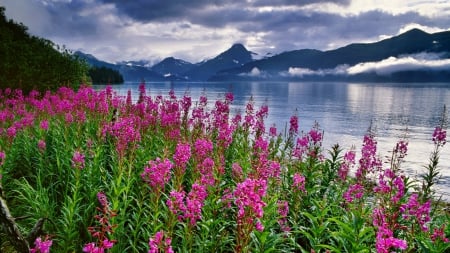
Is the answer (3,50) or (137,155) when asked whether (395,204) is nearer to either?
(137,155)

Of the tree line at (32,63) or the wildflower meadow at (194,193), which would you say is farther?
the tree line at (32,63)

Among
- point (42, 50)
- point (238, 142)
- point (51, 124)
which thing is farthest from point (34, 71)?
point (238, 142)

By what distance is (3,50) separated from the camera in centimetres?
2916

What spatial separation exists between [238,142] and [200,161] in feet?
15.6

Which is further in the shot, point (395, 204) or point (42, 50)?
point (42, 50)

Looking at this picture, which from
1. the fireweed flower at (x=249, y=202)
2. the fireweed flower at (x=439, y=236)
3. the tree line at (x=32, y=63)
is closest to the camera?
the fireweed flower at (x=249, y=202)

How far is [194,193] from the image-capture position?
4379mm

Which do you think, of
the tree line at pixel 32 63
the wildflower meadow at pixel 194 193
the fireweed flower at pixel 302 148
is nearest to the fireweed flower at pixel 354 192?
the wildflower meadow at pixel 194 193

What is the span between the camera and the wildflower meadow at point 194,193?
4621 millimetres

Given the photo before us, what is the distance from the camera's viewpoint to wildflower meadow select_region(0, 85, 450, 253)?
15.2 ft

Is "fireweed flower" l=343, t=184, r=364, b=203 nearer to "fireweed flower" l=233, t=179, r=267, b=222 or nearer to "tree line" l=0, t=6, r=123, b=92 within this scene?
"fireweed flower" l=233, t=179, r=267, b=222

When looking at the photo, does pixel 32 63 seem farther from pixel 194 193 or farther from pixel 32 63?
pixel 194 193

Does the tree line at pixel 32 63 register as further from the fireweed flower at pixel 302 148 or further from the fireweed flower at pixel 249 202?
the fireweed flower at pixel 249 202

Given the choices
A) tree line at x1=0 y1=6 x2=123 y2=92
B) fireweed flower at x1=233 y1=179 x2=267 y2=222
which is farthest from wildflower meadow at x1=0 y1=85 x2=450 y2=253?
tree line at x1=0 y1=6 x2=123 y2=92
